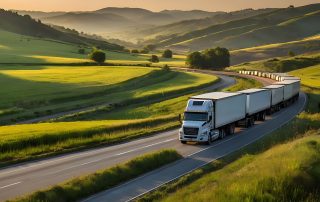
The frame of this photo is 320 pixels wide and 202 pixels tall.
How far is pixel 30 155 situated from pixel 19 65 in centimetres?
9390

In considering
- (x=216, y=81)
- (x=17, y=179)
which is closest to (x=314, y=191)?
(x=17, y=179)

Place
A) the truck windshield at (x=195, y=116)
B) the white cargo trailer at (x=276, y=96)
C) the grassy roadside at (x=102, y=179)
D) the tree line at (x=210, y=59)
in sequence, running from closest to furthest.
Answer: the grassy roadside at (x=102, y=179)
the truck windshield at (x=195, y=116)
the white cargo trailer at (x=276, y=96)
the tree line at (x=210, y=59)

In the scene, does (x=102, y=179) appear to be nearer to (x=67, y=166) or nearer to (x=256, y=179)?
(x=67, y=166)

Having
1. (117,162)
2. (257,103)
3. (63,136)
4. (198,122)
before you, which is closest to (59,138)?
(63,136)

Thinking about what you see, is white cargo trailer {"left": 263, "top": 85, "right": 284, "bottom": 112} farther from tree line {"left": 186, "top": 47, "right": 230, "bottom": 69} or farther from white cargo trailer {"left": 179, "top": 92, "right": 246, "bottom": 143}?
tree line {"left": 186, "top": 47, "right": 230, "bottom": 69}

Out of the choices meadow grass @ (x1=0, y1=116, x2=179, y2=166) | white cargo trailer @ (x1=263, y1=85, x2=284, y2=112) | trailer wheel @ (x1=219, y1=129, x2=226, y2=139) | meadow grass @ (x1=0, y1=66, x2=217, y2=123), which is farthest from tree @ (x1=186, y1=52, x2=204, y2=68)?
A: trailer wheel @ (x1=219, y1=129, x2=226, y2=139)

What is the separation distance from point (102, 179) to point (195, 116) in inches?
579

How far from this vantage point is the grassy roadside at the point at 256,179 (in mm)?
20906

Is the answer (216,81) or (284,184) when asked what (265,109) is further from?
(216,81)

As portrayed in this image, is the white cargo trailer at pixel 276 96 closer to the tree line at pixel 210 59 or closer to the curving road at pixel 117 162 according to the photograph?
the curving road at pixel 117 162

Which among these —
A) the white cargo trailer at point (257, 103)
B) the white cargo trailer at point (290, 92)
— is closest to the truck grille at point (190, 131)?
the white cargo trailer at point (257, 103)

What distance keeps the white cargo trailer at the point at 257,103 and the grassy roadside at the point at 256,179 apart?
49.1 feet

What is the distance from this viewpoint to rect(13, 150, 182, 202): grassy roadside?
78.6 ft

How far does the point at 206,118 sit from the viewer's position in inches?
1583
